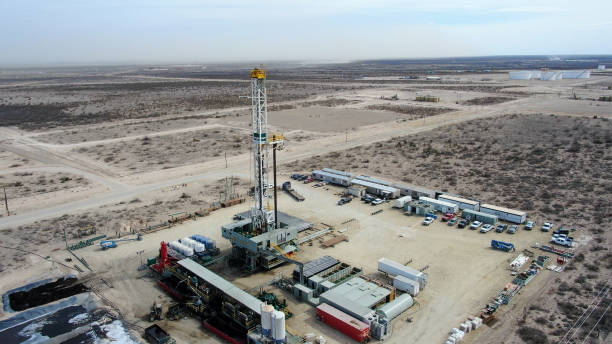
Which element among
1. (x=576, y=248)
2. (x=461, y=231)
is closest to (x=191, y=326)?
(x=461, y=231)

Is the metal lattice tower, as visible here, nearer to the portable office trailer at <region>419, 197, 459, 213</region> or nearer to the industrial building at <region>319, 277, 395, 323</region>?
the industrial building at <region>319, 277, 395, 323</region>

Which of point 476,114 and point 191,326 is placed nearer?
point 191,326

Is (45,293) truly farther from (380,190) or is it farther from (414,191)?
(414,191)

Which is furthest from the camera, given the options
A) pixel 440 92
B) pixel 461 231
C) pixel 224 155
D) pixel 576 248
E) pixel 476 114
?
pixel 440 92

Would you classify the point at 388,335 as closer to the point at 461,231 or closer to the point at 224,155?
the point at 461,231

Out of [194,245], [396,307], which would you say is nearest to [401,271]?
[396,307]

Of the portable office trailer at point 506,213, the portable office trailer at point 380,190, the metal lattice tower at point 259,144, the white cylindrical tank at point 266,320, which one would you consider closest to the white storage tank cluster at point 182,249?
the metal lattice tower at point 259,144

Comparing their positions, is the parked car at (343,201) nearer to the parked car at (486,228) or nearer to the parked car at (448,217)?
the parked car at (448,217)
